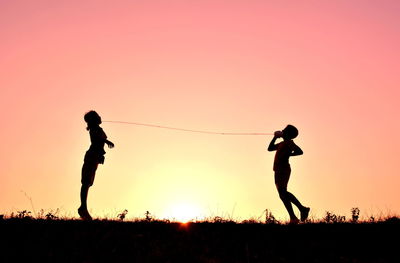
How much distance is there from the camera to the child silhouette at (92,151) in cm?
1351

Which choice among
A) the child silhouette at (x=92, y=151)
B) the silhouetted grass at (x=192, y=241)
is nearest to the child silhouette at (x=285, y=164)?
the silhouetted grass at (x=192, y=241)

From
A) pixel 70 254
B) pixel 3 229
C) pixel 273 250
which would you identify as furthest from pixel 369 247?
pixel 3 229

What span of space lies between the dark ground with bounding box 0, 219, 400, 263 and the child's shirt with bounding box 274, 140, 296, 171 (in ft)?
8.68

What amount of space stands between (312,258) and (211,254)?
1612mm

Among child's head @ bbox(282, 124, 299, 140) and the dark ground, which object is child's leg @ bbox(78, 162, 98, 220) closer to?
the dark ground

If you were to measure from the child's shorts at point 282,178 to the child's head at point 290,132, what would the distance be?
81 cm

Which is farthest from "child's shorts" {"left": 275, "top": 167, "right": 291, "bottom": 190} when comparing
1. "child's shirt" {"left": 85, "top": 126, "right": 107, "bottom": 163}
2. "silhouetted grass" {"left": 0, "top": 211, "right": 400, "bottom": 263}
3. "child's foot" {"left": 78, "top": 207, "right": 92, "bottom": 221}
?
"child's foot" {"left": 78, "top": 207, "right": 92, "bottom": 221}

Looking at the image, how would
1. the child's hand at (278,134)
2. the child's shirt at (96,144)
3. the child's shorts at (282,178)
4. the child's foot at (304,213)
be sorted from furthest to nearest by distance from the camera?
1. the child's hand at (278,134)
2. the child's shorts at (282,178)
3. the child's shirt at (96,144)
4. the child's foot at (304,213)

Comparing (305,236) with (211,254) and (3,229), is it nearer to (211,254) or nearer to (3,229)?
(211,254)

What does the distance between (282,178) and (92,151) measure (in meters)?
4.63

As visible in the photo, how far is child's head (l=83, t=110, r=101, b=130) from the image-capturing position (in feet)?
44.8

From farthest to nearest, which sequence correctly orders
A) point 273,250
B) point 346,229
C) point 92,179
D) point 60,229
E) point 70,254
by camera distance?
1. point 92,179
2. point 346,229
3. point 60,229
4. point 273,250
5. point 70,254

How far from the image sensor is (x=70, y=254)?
29.1ft

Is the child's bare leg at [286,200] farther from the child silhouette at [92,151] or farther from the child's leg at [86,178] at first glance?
the child's leg at [86,178]
